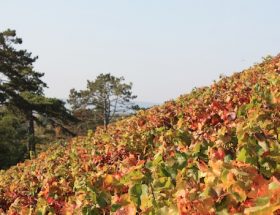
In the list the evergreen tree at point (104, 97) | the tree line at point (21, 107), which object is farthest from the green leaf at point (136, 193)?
the evergreen tree at point (104, 97)

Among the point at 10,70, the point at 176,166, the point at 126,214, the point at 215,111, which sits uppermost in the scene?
the point at 10,70

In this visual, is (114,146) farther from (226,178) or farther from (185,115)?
(226,178)

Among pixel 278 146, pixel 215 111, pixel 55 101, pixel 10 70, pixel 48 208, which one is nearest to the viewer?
pixel 278 146

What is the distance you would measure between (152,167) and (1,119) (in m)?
31.9

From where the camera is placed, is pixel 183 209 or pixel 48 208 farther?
pixel 48 208

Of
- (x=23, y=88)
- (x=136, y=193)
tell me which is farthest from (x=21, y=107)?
(x=136, y=193)

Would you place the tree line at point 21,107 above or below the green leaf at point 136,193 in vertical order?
above

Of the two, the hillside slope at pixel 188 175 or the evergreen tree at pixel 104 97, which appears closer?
the hillside slope at pixel 188 175

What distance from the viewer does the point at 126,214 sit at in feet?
11.1

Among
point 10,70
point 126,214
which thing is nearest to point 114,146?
point 126,214

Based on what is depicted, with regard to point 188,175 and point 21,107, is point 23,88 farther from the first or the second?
point 188,175

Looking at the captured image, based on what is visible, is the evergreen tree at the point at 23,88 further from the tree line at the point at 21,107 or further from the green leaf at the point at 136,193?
the green leaf at the point at 136,193

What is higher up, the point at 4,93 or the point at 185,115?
the point at 4,93

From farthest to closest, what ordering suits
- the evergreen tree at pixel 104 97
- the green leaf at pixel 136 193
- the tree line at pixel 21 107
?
the evergreen tree at pixel 104 97 < the tree line at pixel 21 107 < the green leaf at pixel 136 193
